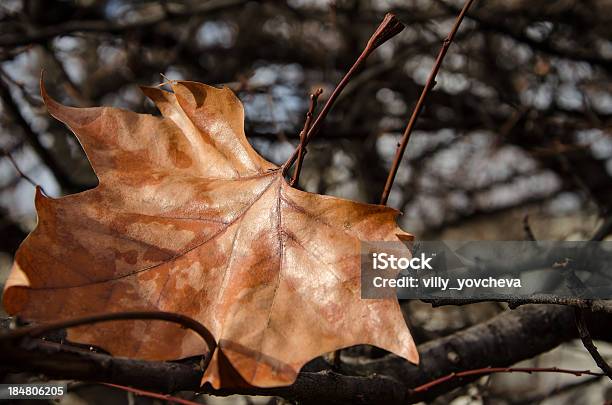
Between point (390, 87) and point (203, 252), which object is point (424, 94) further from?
point (390, 87)

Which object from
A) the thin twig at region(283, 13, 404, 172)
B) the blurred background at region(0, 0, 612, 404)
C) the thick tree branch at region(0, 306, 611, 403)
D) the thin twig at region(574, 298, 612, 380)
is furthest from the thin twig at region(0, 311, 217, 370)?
the blurred background at region(0, 0, 612, 404)

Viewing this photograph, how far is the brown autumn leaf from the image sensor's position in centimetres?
51

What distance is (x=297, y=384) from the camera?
0.55 meters

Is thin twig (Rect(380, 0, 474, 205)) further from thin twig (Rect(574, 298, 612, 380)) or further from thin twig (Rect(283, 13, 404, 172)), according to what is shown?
thin twig (Rect(574, 298, 612, 380))

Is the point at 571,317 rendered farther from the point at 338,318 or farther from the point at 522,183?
the point at 522,183

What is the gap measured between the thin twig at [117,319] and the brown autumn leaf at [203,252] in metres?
0.02

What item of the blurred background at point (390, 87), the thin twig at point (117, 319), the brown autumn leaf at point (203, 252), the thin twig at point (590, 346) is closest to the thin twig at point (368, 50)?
the brown autumn leaf at point (203, 252)

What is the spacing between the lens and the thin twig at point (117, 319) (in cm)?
38

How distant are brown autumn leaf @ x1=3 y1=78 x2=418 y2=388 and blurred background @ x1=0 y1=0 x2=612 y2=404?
92 centimetres

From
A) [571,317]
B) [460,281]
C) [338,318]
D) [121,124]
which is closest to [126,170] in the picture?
[121,124]

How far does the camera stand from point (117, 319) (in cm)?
41

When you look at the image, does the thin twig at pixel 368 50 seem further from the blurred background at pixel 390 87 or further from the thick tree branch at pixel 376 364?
the blurred background at pixel 390 87

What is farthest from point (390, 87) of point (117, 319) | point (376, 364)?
point (117, 319)

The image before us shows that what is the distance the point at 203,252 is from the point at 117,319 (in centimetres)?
17
